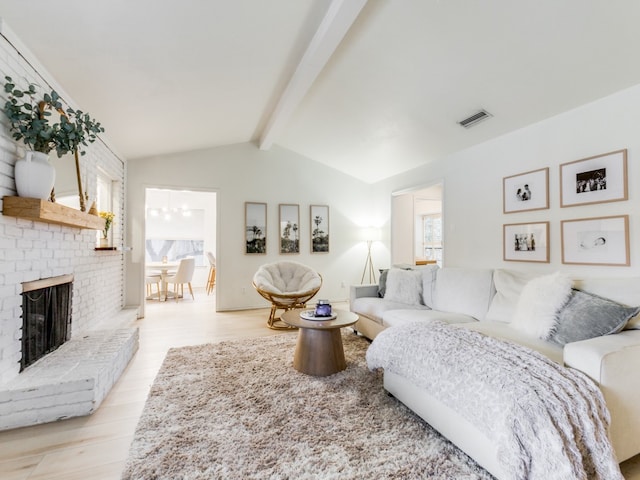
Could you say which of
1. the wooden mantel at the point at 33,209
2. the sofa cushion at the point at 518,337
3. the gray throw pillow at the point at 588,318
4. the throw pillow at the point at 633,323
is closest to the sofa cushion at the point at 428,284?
the sofa cushion at the point at 518,337

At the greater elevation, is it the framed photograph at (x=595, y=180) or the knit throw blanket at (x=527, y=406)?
the framed photograph at (x=595, y=180)

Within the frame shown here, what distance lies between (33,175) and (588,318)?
3696 millimetres

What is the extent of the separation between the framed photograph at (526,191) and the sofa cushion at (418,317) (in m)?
1.36

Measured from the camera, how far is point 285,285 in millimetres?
4672

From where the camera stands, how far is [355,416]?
6.44 ft

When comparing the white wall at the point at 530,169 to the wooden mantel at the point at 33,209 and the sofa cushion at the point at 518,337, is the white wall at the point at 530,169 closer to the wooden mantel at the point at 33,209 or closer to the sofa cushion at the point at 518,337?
the sofa cushion at the point at 518,337

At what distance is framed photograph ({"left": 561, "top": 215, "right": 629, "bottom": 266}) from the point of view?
2.50 meters

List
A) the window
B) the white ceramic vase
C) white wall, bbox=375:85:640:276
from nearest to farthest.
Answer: the white ceramic vase → white wall, bbox=375:85:640:276 → the window

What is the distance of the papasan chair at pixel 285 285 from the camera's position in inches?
161

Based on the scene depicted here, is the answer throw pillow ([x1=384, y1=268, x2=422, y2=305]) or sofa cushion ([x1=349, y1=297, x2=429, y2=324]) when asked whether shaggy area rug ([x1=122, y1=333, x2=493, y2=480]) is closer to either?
sofa cushion ([x1=349, y1=297, x2=429, y2=324])

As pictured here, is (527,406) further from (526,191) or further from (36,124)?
(36,124)

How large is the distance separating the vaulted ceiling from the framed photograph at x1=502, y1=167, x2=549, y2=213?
55 centimetres

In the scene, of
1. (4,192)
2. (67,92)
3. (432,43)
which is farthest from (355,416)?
(67,92)

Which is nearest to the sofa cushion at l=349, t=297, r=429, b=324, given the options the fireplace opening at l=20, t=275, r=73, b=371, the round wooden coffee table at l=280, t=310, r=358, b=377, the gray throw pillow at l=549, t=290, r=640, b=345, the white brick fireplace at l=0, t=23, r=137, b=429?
the round wooden coffee table at l=280, t=310, r=358, b=377
